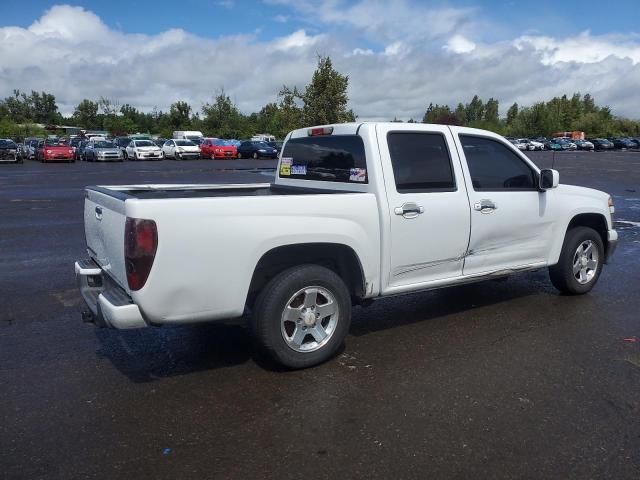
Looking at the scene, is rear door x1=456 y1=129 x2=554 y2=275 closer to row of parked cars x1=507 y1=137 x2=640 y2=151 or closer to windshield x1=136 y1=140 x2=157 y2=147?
windshield x1=136 y1=140 x2=157 y2=147

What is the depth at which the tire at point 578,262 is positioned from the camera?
5945 millimetres

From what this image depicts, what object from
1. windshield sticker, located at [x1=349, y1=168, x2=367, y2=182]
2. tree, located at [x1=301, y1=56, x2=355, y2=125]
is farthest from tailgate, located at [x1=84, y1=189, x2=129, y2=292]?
tree, located at [x1=301, y1=56, x2=355, y2=125]

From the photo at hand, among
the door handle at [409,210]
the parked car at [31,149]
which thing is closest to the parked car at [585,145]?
the parked car at [31,149]

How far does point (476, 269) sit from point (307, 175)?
1.82 m

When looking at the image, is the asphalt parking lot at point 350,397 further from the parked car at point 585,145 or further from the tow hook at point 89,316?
the parked car at point 585,145

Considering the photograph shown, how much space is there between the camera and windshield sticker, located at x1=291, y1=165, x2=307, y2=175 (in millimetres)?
5457

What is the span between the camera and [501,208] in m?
5.21

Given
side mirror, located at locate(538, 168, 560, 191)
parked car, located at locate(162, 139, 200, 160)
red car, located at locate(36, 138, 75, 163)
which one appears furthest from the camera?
parked car, located at locate(162, 139, 200, 160)

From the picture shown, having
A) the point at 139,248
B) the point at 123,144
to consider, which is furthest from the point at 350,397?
the point at 123,144

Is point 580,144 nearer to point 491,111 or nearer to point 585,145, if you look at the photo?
point 585,145

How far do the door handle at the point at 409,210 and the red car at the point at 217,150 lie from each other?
3986cm

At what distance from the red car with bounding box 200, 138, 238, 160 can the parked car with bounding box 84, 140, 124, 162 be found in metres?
6.87

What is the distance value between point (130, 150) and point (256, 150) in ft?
30.7

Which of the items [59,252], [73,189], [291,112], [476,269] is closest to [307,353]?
[476,269]
